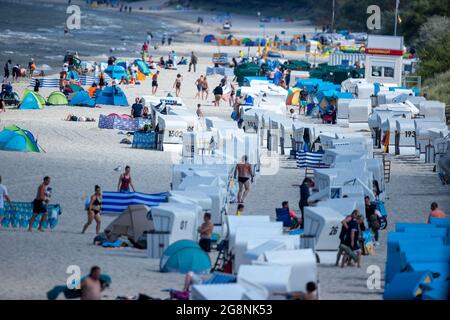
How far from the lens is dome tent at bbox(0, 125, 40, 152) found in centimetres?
2680

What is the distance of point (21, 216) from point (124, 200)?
1.65 metres

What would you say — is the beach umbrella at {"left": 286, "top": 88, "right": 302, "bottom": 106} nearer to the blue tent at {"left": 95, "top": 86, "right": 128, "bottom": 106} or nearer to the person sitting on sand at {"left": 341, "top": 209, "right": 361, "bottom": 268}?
the blue tent at {"left": 95, "top": 86, "right": 128, "bottom": 106}

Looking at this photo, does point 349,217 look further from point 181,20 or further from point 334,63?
point 181,20

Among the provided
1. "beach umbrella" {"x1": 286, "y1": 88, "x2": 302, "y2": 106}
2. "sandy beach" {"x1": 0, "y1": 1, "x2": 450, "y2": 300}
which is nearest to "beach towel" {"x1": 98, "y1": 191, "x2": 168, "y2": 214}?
"sandy beach" {"x1": 0, "y1": 1, "x2": 450, "y2": 300}

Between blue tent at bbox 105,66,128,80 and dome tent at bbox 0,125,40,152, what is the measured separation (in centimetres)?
1928

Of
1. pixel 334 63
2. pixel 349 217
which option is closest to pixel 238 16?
pixel 334 63

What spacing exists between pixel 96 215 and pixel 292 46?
5664 centimetres

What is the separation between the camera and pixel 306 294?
13.3 m

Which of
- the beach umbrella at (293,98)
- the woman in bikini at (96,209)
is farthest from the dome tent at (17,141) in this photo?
the beach umbrella at (293,98)

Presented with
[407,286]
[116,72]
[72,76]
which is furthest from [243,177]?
[116,72]

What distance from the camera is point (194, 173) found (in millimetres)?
20750

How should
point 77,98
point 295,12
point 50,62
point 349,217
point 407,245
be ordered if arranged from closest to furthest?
point 407,245 → point 349,217 → point 77,98 → point 50,62 → point 295,12

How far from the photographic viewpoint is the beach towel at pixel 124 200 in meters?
19.6

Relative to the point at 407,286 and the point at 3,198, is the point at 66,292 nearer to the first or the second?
the point at 407,286
